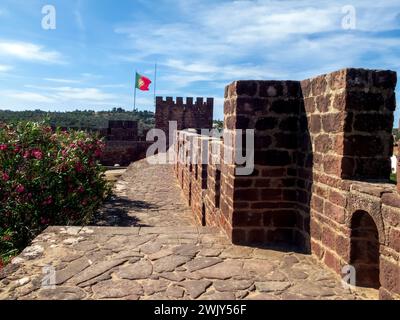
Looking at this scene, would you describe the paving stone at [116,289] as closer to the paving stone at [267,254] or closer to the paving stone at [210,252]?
the paving stone at [210,252]

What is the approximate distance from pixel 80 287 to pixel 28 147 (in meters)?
4.76

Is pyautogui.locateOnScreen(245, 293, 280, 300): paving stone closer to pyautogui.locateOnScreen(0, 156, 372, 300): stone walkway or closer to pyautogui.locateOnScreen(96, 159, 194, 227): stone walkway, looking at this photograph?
pyautogui.locateOnScreen(0, 156, 372, 300): stone walkway

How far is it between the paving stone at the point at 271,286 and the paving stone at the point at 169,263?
84cm

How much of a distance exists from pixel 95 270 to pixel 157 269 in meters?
0.58

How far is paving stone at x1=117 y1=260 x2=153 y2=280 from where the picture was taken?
356 centimetres

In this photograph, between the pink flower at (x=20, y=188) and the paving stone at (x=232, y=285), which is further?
the pink flower at (x=20, y=188)

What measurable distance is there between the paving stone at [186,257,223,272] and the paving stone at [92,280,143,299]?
0.61m

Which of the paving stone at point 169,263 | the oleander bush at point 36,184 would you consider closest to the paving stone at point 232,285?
the paving stone at point 169,263

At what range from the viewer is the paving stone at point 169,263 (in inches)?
147

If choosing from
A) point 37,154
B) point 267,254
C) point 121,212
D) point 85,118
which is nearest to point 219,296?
point 267,254

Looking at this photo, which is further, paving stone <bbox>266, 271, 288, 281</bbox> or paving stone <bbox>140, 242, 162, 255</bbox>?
paving stone <bbox>140, 242, 162, 255</bbox>

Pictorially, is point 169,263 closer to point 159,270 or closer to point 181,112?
point 159,270

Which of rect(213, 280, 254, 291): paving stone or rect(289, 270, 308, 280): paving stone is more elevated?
rect(289, 270, 308, 280): paving stone

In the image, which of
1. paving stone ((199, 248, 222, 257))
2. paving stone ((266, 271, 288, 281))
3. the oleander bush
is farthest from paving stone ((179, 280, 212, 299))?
the oleander bush
